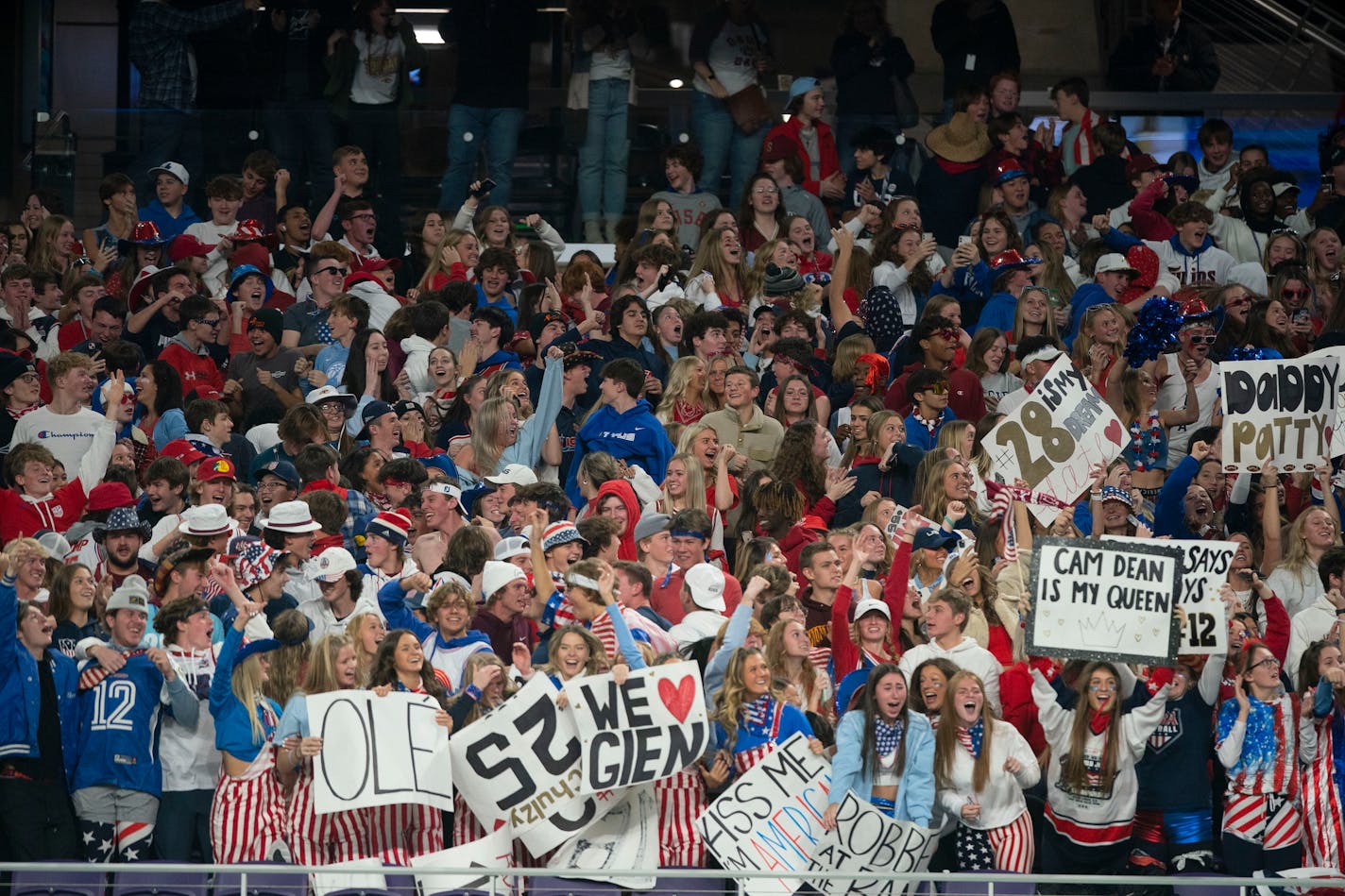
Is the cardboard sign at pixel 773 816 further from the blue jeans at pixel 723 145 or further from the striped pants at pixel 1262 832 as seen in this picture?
the blue jeans at pixel 723 145

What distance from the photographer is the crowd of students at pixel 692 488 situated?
10.7m

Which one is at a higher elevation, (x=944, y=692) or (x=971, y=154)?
(x=971, y=154)

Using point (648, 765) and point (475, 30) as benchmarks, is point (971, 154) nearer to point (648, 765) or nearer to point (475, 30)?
point (475, 30)

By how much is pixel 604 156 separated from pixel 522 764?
31.2 ft

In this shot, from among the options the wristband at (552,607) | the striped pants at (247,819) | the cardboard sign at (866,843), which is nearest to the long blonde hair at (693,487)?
the wristband at (552,607)

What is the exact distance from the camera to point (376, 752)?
10.3m

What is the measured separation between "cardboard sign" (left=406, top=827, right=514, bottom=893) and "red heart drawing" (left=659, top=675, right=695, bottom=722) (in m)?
0.89

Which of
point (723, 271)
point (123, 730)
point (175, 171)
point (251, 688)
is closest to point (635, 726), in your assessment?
point (251, 688)

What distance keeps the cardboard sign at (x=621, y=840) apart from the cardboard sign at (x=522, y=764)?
0.14m

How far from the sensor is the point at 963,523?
515 inches

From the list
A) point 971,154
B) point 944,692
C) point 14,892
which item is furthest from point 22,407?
point 971,154

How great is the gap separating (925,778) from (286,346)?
20.4 feet

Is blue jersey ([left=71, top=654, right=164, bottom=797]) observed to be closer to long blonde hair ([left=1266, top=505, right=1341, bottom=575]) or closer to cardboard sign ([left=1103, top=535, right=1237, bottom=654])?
cardboard sign ([left=1103, top=535, right=1237, bottom=654])

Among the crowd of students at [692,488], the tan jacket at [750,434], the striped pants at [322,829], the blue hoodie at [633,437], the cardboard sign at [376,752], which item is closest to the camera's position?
the cardboard sign at [376,752]
